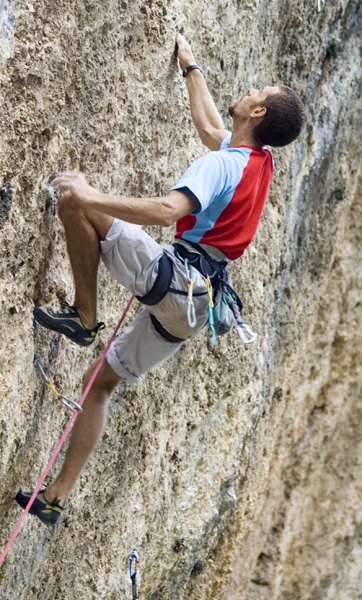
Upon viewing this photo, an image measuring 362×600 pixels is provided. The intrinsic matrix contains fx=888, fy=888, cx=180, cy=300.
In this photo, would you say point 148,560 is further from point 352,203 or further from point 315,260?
point 352,203

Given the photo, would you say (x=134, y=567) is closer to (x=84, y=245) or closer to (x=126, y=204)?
(x=84, y=245)

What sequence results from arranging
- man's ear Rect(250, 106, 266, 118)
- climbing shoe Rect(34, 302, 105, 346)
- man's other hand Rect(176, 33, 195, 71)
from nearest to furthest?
1. climbing shoe Rect(34, 302, 105, 346)
2. man's ear Rect(250, 106, 266, 118)
3. man's other hand Rect(176, 33, 195, 71)

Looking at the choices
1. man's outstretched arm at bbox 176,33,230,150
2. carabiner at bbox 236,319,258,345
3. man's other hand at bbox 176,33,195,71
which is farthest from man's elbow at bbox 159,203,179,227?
man's other hand at bbox 176,33,195,71

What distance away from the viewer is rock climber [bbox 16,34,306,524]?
3.45 meters

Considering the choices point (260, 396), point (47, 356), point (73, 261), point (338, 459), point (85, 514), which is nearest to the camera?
point (73, 261)

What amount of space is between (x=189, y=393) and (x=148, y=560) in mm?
1122

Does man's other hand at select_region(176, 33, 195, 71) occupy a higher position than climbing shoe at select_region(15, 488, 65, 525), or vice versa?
man's other hand at select_region(176, 33, 195, 71)

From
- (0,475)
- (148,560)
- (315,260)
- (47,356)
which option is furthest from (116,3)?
(315,260)

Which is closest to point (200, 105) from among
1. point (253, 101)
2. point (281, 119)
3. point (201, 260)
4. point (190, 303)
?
point (253, 101)

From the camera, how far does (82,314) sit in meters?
3.67

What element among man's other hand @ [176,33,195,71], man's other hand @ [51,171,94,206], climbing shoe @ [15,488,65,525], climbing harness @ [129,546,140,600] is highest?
man's other hand @ [176,33,195,71]

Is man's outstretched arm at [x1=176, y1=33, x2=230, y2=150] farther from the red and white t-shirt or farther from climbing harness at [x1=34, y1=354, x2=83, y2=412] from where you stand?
climbing harness at [x1=34, y1=354, x2=83, y2=412]

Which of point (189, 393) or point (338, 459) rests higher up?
point (189, 393)

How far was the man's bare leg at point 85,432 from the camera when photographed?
3.94 meters
